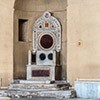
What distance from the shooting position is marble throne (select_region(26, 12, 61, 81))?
49.8 ft

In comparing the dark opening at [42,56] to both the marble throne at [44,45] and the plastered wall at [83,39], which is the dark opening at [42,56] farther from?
the plastered wall at [83,39]

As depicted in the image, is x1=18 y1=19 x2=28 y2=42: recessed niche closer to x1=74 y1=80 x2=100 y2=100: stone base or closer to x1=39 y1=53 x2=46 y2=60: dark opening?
x1=39 y1=53 x2=46 y2=60: dark opening

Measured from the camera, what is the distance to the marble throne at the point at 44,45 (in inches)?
598

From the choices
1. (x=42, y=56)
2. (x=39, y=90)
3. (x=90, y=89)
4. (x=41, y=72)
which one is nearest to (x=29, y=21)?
(x=42, y=56)

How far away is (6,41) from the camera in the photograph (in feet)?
50.3

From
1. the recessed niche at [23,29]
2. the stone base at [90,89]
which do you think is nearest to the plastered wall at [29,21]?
the recessed niche at [23,29]

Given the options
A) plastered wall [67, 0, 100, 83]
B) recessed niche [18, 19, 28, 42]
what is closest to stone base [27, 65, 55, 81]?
plastered wall [67, 0, 100, 83]

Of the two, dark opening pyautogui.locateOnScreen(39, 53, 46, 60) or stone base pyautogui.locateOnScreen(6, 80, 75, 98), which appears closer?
stone base pyautogui.locateOnScreen(6, 80, 75, 98)

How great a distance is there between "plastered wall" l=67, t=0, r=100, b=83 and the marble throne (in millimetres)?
1000

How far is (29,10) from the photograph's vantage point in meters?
16.2

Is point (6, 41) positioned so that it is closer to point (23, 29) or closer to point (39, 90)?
point (23, 29)

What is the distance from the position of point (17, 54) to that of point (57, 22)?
211 cm

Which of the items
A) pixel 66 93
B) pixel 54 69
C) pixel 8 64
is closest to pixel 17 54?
pixel 8 64

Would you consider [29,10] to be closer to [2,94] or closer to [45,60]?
[45,60]
